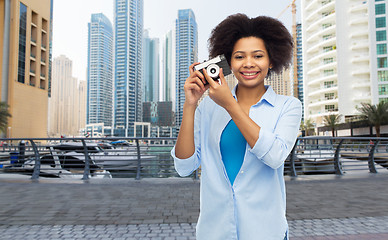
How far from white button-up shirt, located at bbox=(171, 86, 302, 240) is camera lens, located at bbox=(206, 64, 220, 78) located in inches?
9.1

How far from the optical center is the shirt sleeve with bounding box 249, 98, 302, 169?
1.14 meters

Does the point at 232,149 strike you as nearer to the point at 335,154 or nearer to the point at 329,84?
the point at 335,154

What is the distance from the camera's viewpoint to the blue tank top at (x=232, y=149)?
130 centimetres

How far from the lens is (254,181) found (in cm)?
124

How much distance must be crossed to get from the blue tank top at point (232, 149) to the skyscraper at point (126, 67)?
485 feet

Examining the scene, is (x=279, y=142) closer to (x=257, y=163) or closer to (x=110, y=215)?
(x=257, y=163)

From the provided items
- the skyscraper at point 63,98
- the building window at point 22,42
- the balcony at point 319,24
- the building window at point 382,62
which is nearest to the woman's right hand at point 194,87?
the building window at point 22,42

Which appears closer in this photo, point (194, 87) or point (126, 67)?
point (194, 87)

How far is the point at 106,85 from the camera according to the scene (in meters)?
156

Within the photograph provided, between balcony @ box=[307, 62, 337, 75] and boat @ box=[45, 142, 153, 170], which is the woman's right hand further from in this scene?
balcony @ box=[307, 62, 337, 75]

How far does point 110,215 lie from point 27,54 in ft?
182

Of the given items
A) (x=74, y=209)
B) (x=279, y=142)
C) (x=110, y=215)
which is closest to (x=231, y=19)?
(x=279, y=142)

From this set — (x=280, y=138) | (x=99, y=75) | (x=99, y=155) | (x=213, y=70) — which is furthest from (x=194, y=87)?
(x=99, y=75)

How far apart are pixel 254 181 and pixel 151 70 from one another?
19425 centimetres
